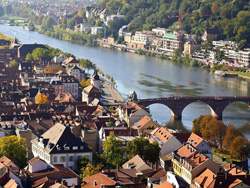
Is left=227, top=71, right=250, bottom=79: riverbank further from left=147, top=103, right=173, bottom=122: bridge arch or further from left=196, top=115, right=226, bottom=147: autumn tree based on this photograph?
left=196, top=115, right=226, bottom=147: autumn tree

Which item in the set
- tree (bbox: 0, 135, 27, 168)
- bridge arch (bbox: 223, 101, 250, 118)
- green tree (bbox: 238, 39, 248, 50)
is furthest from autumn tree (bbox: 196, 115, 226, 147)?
green tree (bbox: 238, 39, 248, 50)

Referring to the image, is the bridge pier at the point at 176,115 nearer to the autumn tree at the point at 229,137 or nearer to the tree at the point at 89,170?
the autumn tree at the point at 229,137

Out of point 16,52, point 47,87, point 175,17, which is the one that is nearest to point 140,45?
point 175,17

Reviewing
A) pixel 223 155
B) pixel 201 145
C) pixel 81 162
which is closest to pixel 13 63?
pixel 223 155

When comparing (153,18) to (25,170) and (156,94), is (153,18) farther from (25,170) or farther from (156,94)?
(25,170)

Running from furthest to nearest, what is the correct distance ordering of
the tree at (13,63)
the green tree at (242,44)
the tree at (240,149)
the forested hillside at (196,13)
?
the forested hillside at (196,13) → the green tree at (242,44) → the tree at (13,63) → the tree at (240,149)

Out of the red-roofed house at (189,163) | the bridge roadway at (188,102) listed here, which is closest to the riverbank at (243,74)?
the bridge roadway at (188,102)

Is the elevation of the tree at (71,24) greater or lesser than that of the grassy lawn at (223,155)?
lesser

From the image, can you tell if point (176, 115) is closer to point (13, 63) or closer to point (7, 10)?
point (13, 63)
